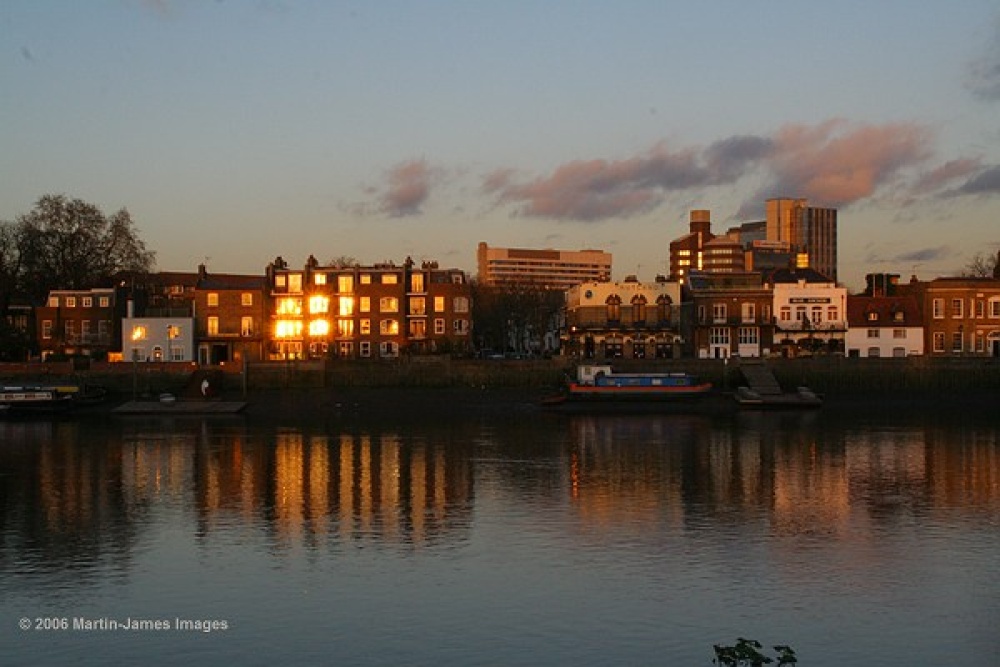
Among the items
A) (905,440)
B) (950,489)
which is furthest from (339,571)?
(905,440)

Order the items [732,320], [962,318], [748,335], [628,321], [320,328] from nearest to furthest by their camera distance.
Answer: [962,318] → [732,320] → [748,335] → [320,328] → [628,321]

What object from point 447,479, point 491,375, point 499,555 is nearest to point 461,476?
point 447,479

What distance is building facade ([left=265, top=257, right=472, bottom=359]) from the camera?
4203 inches

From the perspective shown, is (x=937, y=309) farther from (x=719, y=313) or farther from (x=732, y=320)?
(x=719, y=313)

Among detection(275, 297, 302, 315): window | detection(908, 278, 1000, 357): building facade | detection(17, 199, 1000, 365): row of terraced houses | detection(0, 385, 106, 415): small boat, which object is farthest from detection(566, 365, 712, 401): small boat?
detection(0, 385, 106, 415): small boat

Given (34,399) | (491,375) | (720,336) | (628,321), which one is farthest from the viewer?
(628,321)

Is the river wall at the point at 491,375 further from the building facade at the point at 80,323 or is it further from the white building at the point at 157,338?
the building facade at the point at 80,323

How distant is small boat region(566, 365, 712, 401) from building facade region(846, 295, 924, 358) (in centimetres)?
2077

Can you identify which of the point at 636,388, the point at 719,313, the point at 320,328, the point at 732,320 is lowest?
the point at 636,388

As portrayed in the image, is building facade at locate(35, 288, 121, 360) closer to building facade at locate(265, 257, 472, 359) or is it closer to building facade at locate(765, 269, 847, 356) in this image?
building facade at locate(265, 257, 472, 359)

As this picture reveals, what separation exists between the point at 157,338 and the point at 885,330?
64.3 metres

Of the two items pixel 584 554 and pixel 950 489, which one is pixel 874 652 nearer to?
pixel 584 554

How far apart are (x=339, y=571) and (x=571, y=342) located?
79355 mm

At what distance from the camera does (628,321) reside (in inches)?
4222
